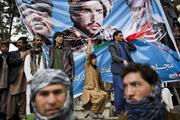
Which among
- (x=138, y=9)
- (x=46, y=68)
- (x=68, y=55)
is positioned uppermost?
(x=138, y=9)

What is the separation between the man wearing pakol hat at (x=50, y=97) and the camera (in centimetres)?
296

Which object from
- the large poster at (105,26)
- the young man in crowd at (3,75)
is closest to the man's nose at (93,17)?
the large poster at (105,26)

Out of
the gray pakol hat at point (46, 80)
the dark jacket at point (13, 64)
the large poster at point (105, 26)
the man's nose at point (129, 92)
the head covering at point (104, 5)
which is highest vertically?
the head covering at point (104, 5)

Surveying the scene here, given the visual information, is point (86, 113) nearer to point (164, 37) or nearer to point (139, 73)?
point (164, 37)

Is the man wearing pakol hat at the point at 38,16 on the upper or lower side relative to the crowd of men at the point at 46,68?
upper

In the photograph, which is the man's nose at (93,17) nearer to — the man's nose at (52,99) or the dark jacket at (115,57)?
the dark jacket at (115,57)

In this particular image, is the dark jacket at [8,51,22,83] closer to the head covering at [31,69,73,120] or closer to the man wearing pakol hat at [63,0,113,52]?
the man wearing pakol hat at [63,0,113,52]

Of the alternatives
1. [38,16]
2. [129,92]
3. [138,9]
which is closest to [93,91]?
[38,16]

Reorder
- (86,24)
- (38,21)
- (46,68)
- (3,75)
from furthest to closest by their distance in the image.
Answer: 1. (86,24)
2. (38,21)
3. (3,75)
4. (46,68)

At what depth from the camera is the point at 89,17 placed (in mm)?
9750

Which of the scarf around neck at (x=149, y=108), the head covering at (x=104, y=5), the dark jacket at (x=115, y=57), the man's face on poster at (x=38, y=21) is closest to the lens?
the scarf around neck at (x=149, y=108)

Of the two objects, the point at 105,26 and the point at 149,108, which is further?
the point at 105,26

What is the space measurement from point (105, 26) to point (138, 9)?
721mm

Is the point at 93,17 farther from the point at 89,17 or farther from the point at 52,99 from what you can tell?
the point at 52,99
